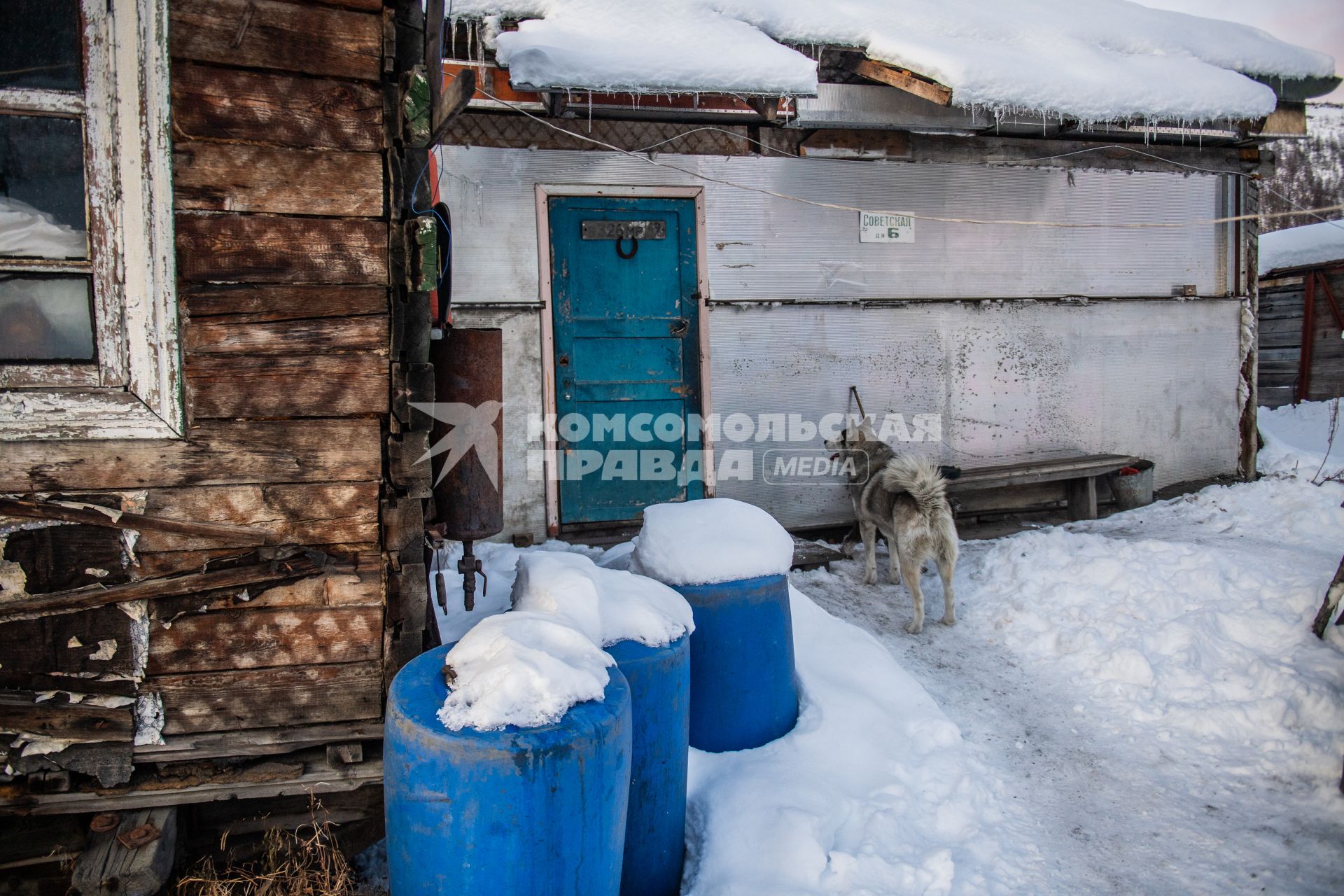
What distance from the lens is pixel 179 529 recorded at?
8.50 feet

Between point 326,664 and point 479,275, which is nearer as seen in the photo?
point 326,664

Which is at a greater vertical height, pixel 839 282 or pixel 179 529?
pixel 839 282

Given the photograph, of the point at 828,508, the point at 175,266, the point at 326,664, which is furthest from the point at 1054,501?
the point at 175,266

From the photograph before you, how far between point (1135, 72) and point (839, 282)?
10.4 ft

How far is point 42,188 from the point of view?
8.15ft

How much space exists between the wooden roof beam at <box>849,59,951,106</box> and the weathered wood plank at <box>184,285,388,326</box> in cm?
494

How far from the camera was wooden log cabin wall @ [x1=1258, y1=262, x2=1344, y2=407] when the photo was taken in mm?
12508

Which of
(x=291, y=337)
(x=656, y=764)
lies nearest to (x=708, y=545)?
(x=656, y=764)

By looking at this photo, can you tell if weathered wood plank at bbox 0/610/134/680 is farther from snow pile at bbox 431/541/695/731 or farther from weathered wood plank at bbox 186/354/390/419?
snow pile at bbox 431/541/695/731

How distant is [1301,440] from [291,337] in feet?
44.0

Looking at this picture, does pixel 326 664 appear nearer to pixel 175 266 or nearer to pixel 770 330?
pixel 175 266

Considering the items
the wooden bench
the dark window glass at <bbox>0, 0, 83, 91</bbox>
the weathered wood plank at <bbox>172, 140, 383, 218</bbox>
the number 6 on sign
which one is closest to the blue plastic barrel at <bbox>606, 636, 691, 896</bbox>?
the weathered wood plank at <bbox>172, 140, 383, 218</bbox>

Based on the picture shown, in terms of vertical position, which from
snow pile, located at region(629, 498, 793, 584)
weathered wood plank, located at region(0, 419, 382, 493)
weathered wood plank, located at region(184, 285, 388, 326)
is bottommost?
snow pile, located at region(629, 498, 793, 584)

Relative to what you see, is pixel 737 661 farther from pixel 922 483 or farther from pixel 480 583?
pixel 922 483
